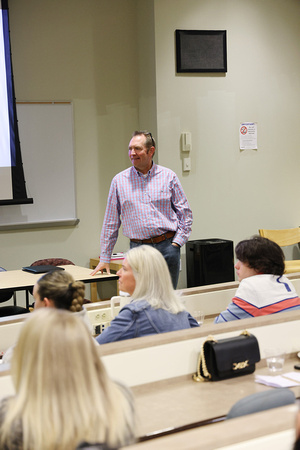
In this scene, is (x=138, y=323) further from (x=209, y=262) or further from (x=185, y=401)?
(x=209, y=262)

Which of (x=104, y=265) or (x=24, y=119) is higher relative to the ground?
(x=24, y=119)

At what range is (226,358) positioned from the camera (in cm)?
236

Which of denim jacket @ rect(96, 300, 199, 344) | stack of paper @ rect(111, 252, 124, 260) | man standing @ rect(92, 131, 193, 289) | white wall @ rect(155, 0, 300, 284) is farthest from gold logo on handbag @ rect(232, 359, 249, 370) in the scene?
white wall @ rect(155, 0, 300, 284)

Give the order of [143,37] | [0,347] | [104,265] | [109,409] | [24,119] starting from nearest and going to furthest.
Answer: [109,409] → [0,347] → [104,265] → [24,119] → [143,37]

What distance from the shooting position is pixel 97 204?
6.79 metres

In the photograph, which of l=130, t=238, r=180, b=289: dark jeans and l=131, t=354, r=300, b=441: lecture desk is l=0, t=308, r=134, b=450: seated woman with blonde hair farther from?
l=130, t=238, r=180, b=289: dark jeans

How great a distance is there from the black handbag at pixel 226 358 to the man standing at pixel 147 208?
1.98 m

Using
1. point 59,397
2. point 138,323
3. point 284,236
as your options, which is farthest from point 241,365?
point 284,236

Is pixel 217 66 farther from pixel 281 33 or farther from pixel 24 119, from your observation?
pixel 24 119

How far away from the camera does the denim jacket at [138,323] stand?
252 cm

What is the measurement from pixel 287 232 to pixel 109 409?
596cm

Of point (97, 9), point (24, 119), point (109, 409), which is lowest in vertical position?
point (109, 409)

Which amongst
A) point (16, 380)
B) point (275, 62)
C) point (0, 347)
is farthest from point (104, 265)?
point (275, 62)

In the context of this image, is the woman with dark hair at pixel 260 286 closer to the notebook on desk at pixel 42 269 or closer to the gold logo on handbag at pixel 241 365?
the gold logo on handbag at pixel 241 365
